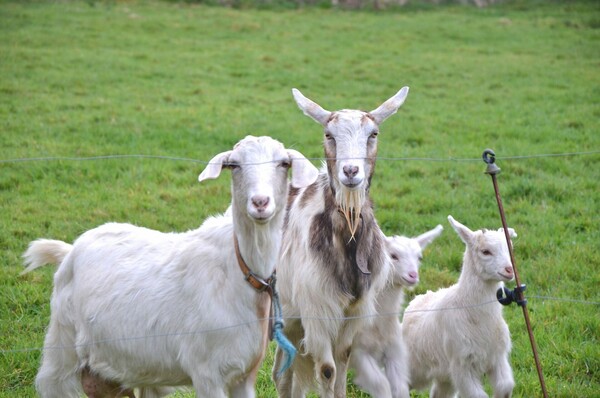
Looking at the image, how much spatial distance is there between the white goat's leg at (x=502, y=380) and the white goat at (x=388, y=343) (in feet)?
1.96

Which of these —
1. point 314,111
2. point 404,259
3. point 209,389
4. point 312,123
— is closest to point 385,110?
point 314,111

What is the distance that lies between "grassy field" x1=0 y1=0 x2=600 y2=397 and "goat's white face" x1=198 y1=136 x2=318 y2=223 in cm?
A: 193

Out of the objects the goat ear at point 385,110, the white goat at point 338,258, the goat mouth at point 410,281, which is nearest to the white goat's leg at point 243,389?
the white goat at point 338,258

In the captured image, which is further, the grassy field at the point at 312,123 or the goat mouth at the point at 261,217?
the grassy field at the point at 312,123

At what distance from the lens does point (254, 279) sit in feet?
16.2

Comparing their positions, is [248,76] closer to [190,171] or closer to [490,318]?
[190,171]

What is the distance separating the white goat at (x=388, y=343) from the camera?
20.1ft

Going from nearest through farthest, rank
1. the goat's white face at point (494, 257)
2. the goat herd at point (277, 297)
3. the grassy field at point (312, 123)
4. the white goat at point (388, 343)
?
1. the goat herd at point (277, 297)
2. the white goat at point (388, 343)
3. the goat's white face at point (494, 257)
4. the grassy field at point (312, 123)

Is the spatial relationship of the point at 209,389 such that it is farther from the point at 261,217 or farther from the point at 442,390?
the point at 442,390

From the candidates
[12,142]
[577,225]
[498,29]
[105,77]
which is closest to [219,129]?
[12,142]

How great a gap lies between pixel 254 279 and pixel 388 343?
5.89ft

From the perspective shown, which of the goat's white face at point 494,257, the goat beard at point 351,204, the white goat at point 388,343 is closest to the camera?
the goat beard at point 351,204

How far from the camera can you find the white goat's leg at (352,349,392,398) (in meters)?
6.02

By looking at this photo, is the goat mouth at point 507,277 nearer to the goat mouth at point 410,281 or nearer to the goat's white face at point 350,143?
the goat mouth at point 410,281
